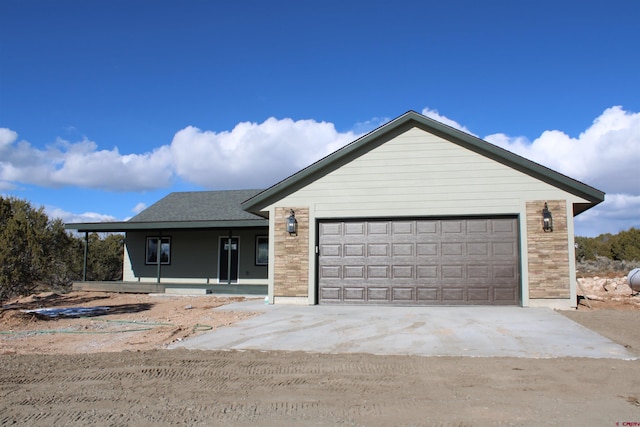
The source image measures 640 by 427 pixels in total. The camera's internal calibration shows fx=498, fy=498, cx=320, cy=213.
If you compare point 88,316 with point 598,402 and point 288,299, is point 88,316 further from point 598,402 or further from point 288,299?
point 598,402

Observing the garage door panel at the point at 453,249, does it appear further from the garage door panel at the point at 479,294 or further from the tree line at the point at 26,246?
the tree line at the point at 26,246

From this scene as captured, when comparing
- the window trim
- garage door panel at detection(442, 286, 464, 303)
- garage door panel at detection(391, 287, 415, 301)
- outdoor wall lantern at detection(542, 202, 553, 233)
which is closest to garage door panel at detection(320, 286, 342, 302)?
garage door panel at detection(391, 287, 415, 301)

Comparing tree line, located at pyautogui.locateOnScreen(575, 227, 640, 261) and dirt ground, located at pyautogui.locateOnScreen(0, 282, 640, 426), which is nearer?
dirt ground, located at pyautogui.locateOnScreen(0, 282, 640, 426)

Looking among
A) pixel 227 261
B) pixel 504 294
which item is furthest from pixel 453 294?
pixel 227 261

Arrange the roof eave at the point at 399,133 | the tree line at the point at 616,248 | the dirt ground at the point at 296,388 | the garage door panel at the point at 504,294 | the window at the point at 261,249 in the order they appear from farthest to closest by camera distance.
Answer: the tree line at the point at 616,248 → the window at the point at 261,249 → the garage door panel at the point at 504,294 → the roof eave at the point at 399,133 → the dirt ground at the point at 296,388

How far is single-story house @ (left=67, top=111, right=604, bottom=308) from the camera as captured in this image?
12969 millimetres

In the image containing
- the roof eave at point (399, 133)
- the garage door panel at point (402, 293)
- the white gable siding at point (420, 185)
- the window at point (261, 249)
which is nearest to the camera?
the roof eave at point (399, 133)

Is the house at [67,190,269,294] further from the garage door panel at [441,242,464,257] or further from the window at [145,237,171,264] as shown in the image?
the garage door panel at [441,242,464,257]

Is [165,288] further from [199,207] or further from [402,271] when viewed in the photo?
[402,271]

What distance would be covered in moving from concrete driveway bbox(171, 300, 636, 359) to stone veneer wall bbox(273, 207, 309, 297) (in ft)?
4.81

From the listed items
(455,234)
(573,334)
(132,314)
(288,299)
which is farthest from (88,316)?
(573,334)

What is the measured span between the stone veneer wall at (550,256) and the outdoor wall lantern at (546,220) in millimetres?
99

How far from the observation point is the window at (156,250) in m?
22.0

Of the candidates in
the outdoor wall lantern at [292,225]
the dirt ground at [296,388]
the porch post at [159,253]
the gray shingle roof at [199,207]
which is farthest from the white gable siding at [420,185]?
the porch post at [159,253]
